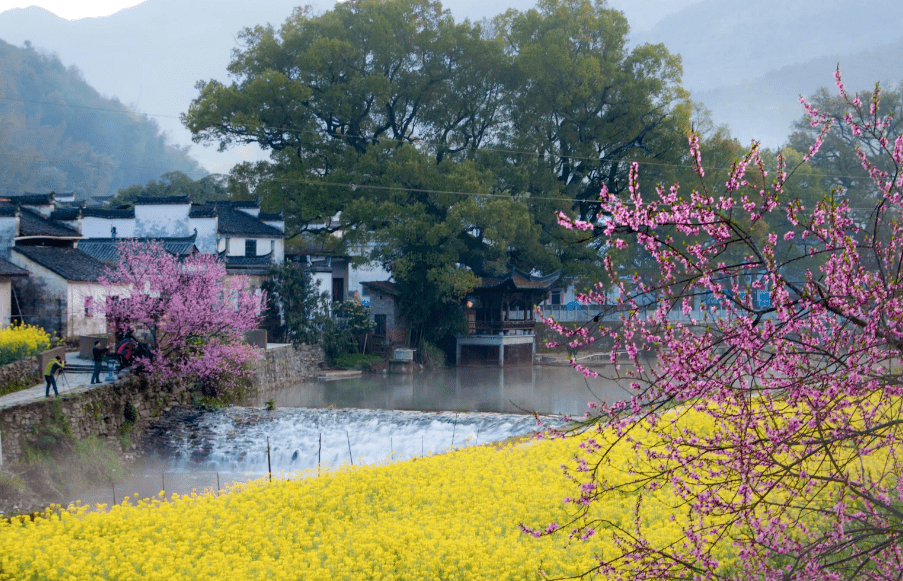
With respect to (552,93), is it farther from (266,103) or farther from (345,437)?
(345,437)

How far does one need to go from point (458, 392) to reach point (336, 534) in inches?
910

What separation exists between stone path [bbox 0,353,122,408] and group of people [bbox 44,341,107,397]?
0.20 meters

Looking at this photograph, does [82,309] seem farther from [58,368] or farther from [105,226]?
Result: [105,226]

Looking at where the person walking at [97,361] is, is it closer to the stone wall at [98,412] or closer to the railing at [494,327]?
the stone wall at [98,412]

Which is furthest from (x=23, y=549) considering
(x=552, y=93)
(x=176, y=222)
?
(x=552, y=93)

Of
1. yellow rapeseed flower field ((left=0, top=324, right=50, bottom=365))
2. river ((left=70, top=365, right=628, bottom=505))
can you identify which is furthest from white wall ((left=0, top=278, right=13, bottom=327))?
river ((left=70, top=365, right=628, bottom=505))

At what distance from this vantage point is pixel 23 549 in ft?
32.0

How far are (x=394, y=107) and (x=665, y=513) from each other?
34693 mm

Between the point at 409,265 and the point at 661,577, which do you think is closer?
the point at 661,577

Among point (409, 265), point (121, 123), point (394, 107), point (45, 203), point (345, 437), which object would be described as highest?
point (121, 123)

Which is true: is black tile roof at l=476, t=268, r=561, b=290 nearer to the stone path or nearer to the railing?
the railing

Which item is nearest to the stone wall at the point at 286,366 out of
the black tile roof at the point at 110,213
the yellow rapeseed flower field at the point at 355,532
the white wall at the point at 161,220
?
the white wall at the point at 161,220

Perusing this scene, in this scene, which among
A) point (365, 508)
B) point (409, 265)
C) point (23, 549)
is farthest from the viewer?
point (409, 265)

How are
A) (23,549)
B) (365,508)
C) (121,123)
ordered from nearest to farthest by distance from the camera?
(23,549)
(365,508)
(121,123)
